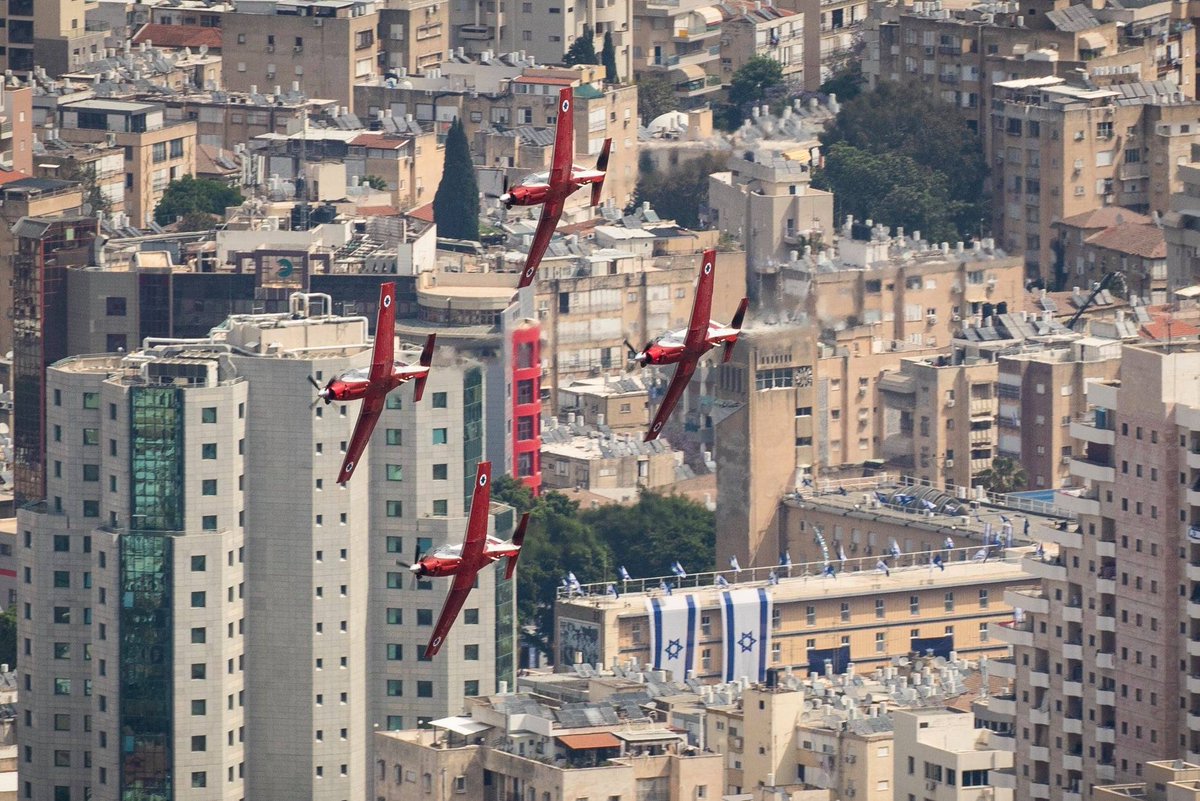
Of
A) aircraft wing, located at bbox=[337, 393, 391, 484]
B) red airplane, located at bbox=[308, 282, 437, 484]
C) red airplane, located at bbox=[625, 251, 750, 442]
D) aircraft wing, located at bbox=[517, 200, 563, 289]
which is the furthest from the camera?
aircraft wing, located at bbox=[337, 393, 391, 484]

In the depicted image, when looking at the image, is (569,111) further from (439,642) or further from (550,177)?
(439,642)

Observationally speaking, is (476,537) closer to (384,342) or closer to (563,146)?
(384,342)

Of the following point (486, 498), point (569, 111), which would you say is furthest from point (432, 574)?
point (569, 111)

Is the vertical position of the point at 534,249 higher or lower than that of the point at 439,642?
higher

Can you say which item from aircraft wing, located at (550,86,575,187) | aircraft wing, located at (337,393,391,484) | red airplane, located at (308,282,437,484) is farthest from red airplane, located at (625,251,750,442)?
aircraft wing, located at (337,393,391,484)

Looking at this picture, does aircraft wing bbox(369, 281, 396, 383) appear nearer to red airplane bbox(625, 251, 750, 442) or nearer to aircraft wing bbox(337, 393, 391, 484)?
aircraft wing bbox(337, 393, 391, 484)

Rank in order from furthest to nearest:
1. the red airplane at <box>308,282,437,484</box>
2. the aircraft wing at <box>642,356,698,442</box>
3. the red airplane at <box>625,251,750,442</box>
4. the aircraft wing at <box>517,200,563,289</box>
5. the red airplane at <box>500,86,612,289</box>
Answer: the aircraft wing at <box>642,356,698,442</box> < the red airplane at <box>625,251,750,442</box> < the red airplane at <box>308,282,437,484</box> < the red airplane at <box>500,86,612,289</box> < the aircraft wing at <box>517,200,563,289</box>

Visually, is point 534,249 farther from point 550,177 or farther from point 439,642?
point 439,642

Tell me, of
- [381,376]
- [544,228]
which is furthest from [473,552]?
[544,228]

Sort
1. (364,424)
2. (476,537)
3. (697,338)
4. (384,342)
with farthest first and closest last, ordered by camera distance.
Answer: (364,424) < (384,342) < (697,338) < (476,537)

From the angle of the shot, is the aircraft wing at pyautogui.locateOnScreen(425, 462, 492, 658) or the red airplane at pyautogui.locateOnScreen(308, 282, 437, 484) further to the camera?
the red airplane at pyautogui.locateOnScreen(308, 282, 437, 484)
